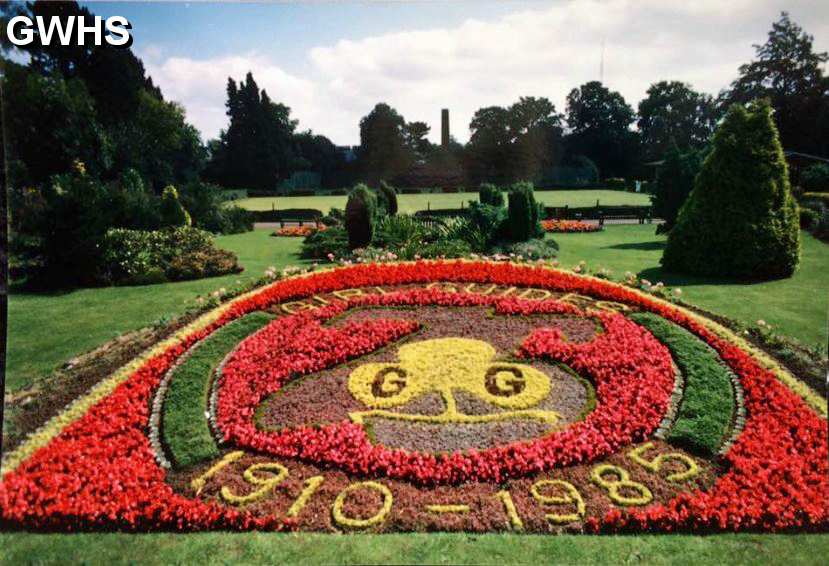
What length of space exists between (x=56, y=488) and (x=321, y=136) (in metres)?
18.6

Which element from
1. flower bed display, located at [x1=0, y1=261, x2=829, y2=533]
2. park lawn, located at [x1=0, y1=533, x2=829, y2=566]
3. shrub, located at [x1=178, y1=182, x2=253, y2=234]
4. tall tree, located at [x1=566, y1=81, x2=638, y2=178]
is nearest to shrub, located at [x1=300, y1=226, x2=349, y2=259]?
flower bed display, located at [x1=0, y1=261, x2=829, y2=533]

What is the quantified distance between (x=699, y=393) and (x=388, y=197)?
1799cm

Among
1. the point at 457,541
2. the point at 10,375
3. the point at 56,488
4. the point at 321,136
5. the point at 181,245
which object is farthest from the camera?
the point at 321,136

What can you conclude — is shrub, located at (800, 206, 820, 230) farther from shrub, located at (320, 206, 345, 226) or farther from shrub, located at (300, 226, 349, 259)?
shrub, located at (320, 206, 345, 226)

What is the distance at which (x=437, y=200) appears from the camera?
28.9 meters

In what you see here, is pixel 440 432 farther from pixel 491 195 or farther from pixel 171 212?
pixel 171 212

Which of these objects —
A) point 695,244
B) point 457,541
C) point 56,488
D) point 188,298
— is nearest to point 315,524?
point 457,541

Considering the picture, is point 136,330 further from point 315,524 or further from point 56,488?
point 315,524

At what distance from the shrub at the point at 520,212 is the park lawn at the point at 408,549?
38.8 feet

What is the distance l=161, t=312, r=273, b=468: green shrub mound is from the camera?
488cm

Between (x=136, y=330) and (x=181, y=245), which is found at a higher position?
(x=181, y=245)

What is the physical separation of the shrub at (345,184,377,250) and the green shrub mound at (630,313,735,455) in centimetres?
891

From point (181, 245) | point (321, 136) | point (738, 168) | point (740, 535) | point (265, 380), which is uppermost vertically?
point (321, 136)

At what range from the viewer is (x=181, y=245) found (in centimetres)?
1461
